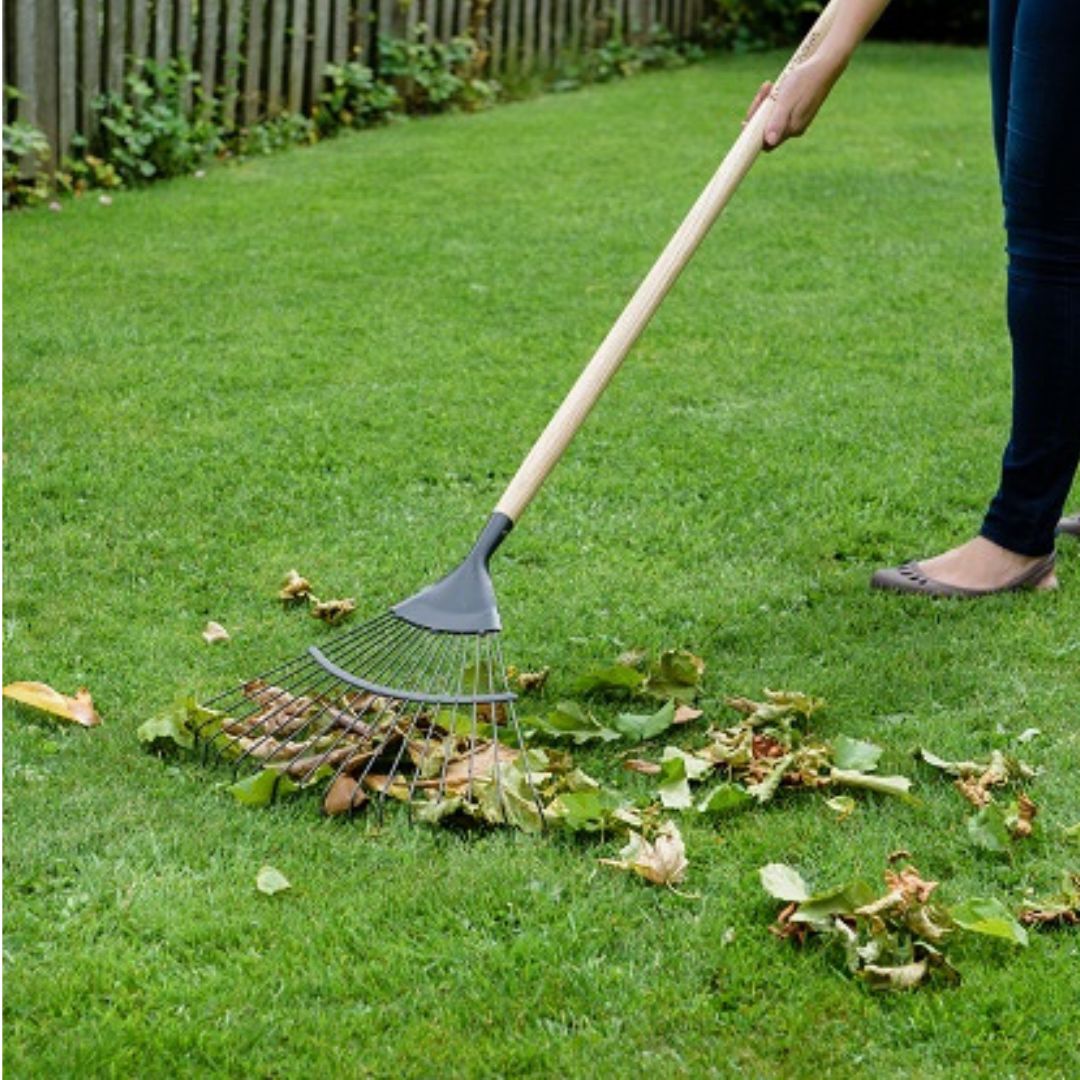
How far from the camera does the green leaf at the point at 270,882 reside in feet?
8.95

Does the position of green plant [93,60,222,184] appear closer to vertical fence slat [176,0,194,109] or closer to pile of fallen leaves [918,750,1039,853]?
vertical fence slat [176,0,194,109]

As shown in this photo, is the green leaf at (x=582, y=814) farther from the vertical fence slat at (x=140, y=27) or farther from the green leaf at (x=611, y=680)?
the vertical fence slat at (x=140, y=27)

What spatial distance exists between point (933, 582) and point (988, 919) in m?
1.39

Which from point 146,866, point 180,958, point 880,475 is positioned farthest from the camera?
point 880,475

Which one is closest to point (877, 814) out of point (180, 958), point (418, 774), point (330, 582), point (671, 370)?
point (418, 774)

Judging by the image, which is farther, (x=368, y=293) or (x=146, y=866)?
(x=368, y=293)

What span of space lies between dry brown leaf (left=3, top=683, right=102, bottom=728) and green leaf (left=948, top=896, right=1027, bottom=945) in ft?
4.73

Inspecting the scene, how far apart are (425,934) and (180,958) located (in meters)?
0.32

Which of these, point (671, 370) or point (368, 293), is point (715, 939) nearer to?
point (671, 370)

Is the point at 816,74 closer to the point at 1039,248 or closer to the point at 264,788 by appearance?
the point at 1039,248

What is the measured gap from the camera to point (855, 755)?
3.11 meters

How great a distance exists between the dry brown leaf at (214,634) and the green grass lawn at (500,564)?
3 cm

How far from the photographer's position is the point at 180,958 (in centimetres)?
258


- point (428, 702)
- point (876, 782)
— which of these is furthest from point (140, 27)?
point (876, 782)
